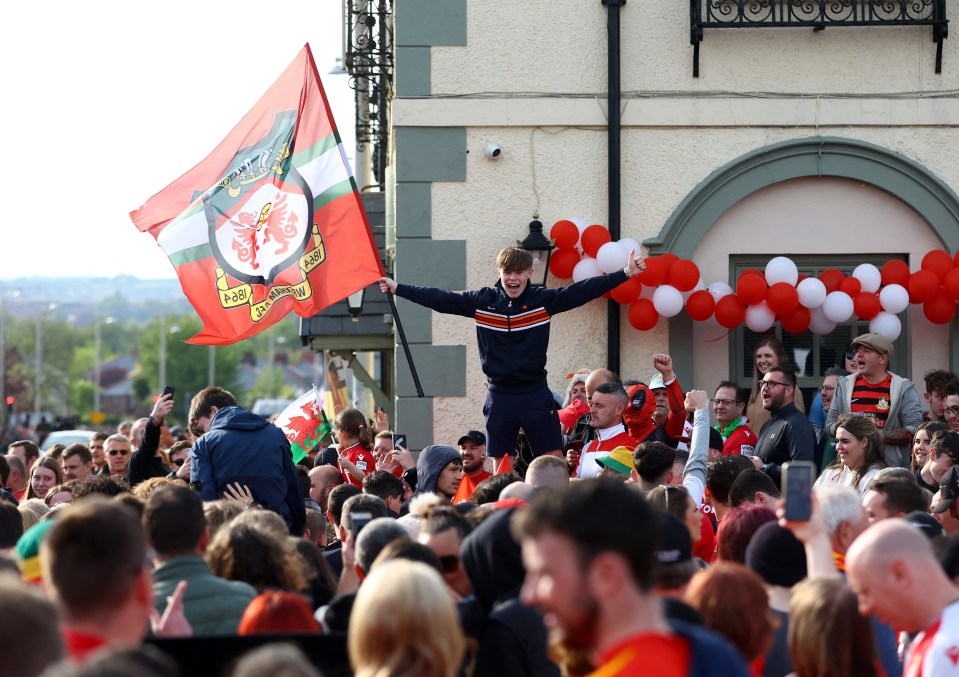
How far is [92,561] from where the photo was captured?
144 inches

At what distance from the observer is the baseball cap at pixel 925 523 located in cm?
567

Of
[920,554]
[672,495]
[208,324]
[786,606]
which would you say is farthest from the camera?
[208,324]

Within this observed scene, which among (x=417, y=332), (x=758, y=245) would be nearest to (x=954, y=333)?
(x=758, y=245)

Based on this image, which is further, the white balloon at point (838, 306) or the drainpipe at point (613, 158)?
the drainpipe at point (613, 158)

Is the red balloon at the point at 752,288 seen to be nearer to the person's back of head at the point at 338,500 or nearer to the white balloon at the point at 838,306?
the white balloon at the point at 838,306

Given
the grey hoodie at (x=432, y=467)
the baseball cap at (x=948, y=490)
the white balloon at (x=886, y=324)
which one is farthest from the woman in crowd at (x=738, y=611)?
the white balloon at (x=886, y=324)

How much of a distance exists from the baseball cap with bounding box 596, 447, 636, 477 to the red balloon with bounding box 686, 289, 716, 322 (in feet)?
10.6

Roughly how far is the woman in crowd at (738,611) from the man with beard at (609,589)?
1091mm

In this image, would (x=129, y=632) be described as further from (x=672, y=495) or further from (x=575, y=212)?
(x=575, y=212)

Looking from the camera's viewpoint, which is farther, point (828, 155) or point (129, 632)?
point (828, 155)

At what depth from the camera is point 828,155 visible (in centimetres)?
1190

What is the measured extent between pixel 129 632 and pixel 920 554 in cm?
229

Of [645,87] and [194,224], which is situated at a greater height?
[645,87]

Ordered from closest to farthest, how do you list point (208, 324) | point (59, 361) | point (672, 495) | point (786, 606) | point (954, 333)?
point (786, 606), point (672, 495), point (208, 324), point (954, 333), point (59, 361)
